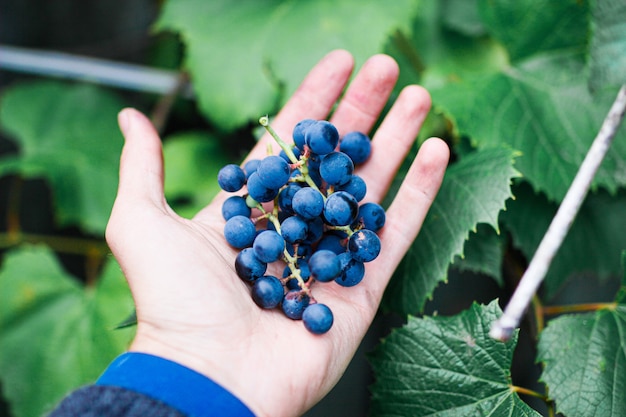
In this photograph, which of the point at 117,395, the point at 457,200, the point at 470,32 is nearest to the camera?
the point at 117,395

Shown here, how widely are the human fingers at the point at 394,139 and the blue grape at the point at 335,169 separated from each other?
173 millimetres

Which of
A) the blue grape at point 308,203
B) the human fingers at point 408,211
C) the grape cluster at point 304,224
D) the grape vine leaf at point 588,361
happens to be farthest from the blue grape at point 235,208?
the grape vine leaf at point 588,361

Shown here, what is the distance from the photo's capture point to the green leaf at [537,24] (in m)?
1.11

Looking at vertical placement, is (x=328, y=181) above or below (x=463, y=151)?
below

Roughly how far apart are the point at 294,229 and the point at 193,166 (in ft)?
2.32

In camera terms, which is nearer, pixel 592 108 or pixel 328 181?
pixel 328 181

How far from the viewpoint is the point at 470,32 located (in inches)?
49.6

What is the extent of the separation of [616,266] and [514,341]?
1.68 feet

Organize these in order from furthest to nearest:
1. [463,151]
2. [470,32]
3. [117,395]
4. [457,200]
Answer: [470,32]
[463,151]
[457,200]
[117,395]

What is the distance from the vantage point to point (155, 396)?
0.69m

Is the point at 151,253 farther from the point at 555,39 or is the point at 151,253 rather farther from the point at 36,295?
the point at 555,39

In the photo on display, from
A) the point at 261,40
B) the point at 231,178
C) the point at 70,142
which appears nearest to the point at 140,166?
the point at 231,178

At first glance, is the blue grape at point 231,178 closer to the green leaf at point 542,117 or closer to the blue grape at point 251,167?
the blue grape at point 251,167

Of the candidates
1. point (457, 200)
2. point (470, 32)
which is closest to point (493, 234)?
point (457, 200)
